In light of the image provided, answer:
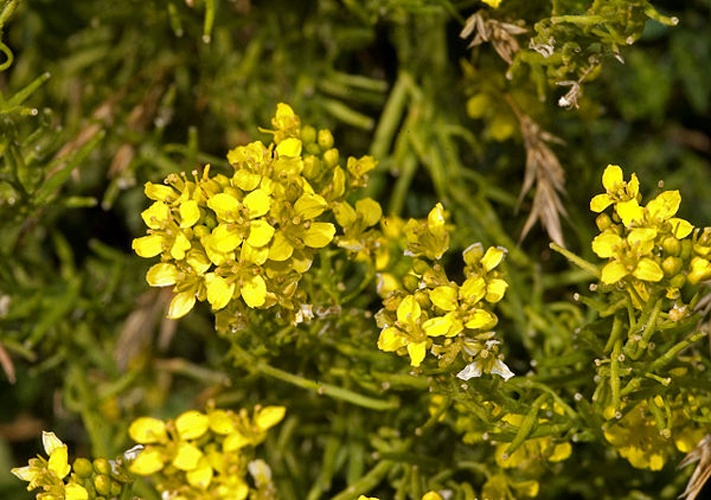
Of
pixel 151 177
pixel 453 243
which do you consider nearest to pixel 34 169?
pixel 151 177

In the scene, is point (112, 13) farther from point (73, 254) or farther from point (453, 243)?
point (453, 243)

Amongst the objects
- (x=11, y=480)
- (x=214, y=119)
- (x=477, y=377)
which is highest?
(x=477, y=377)

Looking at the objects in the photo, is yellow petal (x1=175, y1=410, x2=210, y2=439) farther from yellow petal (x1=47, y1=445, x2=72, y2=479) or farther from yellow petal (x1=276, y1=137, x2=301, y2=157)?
yellow petal (x1=276, y1=137, x2=301, y2=157)

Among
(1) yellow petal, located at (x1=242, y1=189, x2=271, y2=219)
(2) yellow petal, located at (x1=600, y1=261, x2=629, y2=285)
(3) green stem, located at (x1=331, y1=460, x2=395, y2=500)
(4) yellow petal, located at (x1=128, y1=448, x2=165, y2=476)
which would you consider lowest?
(3) green stem, located at (x1=331, y1=460, x2=395, y2=500)

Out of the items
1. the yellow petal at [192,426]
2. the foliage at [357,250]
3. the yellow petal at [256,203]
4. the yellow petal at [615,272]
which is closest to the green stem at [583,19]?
the foliage at [357,250]

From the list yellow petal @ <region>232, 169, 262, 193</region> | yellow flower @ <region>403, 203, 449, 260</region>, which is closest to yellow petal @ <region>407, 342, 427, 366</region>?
yellow flower @ <region>403, 203, 449, 260</region>

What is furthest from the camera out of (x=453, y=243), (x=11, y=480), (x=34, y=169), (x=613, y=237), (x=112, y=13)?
(x=11, y=480)
